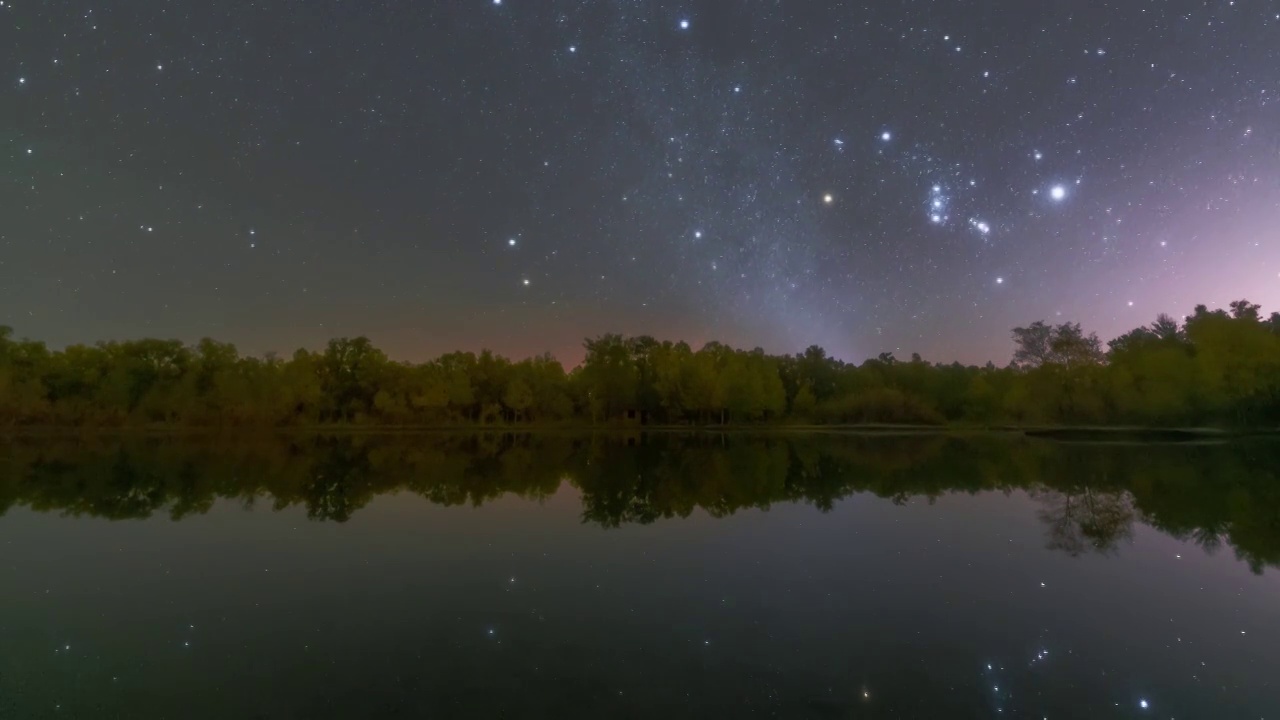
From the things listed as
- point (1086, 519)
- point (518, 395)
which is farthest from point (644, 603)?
point (518, 395)

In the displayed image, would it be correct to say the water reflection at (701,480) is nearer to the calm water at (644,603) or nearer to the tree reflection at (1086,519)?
the tree reflection at (1086,519)

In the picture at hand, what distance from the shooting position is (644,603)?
8523mm

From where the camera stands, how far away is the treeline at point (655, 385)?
1971 inches

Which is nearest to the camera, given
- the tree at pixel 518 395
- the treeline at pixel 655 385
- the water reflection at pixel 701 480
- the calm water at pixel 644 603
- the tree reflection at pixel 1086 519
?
the calm water at pixel 644 603

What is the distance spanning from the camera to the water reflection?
15320 mm

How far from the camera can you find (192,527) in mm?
14422

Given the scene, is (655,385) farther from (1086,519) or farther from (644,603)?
(644,603)

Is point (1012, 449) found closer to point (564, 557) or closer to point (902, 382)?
point (564, 557)

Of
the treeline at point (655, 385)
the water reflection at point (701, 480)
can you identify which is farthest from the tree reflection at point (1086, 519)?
the treeline at point (655, 385)

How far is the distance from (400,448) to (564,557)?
103 feet

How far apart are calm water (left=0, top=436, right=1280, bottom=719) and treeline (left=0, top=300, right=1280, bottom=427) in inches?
1527

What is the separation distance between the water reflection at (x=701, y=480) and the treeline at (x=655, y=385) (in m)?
15.8

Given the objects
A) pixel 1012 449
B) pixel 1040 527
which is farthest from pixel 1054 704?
pixel 1012 449

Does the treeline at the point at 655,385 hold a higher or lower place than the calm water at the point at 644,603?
higher
